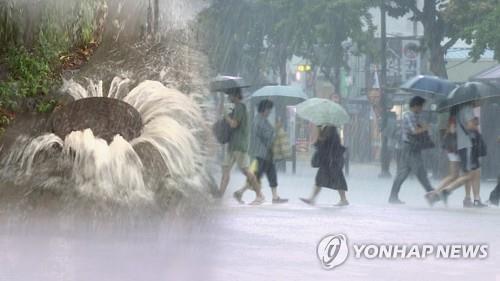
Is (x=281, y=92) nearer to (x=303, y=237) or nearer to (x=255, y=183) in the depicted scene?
(x=255, y=183)

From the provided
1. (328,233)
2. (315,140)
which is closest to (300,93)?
(315,140)

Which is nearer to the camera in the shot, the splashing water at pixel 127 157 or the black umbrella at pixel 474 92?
the black umbrella at pixel 474 92

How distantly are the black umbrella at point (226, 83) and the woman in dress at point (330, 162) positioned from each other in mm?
361

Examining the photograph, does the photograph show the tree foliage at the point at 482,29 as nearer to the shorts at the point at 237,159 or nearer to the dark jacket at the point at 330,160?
the dark jacket at the point at 330,160

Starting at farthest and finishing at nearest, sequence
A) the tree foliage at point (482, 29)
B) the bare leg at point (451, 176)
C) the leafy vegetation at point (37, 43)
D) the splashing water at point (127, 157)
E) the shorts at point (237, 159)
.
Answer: the leafy vegetation at point (37, 43) < the splashing water at point (127, 157) < the shorts at point (237, 159) < the bare leg at point (451, 176) < the tree foliage at point (482, 29)

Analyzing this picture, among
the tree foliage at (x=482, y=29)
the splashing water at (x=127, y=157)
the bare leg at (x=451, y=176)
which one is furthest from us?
the splashing water at (x=127, y=157)

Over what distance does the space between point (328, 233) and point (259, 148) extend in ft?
1.40

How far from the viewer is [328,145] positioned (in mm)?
4375

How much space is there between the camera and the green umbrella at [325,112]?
4.35 metres

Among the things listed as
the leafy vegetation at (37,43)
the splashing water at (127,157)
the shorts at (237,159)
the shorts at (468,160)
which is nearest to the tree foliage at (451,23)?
the shorts at (468,160)

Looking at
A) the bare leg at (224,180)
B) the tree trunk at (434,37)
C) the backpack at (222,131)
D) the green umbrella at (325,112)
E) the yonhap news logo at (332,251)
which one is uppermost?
the tree trunk at (434,37)

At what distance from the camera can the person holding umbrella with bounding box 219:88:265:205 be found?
4.39 metres

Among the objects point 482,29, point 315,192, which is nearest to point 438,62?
point 482,29

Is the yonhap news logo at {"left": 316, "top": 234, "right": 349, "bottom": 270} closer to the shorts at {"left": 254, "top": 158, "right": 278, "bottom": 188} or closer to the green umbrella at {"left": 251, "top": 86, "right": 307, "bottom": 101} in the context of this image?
the shorts at {"left": 254, "top": 158, "right": 278, "bottom": 188}
